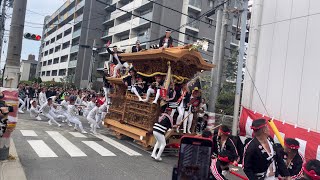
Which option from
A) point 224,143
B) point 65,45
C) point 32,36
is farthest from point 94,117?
point 65,45

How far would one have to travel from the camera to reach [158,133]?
9344mm

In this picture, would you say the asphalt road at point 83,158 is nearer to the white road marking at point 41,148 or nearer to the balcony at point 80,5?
the white road marking at point 41,148

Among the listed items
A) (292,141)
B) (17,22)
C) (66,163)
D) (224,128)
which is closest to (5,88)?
(17,22)

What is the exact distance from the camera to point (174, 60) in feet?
34.8

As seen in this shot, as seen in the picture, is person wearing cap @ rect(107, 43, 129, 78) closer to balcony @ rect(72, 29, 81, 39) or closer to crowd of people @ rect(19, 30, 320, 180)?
crowd of people @ rect(19, 30, 320, 180)

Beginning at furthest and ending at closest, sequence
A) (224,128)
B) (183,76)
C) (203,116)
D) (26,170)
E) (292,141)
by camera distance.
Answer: (203,116), (183,76), (26,170), (224,128), (292,141)

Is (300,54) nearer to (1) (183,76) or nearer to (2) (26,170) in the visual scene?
(1) (183,76)

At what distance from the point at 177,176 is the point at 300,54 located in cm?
729

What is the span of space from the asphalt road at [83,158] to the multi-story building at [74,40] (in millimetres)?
33867

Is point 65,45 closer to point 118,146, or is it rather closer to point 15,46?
point 118,146

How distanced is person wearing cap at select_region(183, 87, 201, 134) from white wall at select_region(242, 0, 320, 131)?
208cm

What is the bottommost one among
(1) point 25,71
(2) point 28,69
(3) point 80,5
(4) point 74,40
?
(1) point 25,71

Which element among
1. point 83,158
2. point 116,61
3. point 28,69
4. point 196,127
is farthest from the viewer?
point 28,69

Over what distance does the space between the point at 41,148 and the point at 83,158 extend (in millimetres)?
1629
